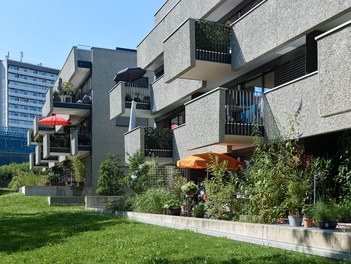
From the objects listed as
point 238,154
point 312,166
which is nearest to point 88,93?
point 238,154

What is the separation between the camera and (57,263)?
9.51 m

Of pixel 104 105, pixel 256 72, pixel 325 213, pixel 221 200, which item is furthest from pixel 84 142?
pixel 325 213

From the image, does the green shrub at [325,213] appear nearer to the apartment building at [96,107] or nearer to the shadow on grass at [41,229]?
the shadow on grass at [41,229]

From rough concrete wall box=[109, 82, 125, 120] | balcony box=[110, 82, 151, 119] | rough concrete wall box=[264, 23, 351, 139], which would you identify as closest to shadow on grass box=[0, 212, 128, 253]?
rough concrete wall box=[264, 23, 351, 139]

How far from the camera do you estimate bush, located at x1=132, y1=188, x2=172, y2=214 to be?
16344 mm

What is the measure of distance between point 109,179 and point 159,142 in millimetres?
3382

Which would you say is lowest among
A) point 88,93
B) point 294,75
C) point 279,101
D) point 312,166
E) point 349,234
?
point 349,234

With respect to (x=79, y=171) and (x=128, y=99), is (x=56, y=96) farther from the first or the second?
(x=128, y=99)

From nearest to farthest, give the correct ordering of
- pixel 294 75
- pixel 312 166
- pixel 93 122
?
pixel 312 166
pixel 294 75
pixel 93 122

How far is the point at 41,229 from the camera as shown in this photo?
597 inches

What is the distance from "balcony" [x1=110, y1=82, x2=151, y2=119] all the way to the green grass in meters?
11.5

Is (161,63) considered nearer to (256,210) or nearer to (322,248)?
(256,210)

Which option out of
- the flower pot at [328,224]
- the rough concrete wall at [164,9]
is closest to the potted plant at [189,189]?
the flower pot at [328,224]

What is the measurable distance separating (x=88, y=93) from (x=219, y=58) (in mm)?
21469
